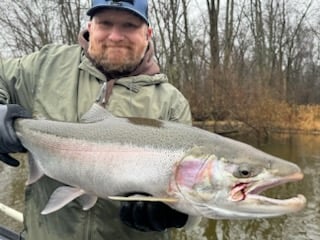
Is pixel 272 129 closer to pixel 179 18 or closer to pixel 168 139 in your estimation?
pixel 179 18

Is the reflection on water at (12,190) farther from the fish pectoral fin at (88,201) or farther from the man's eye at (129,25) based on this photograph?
the man's eye at (129,25)

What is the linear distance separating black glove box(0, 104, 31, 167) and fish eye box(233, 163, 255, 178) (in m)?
1.36

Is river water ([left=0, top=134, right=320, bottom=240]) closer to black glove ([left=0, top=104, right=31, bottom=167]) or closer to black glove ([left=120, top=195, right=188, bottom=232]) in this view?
black glove ([left=0, top=104, right=31, bottom=167])

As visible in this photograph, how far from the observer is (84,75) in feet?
9.25

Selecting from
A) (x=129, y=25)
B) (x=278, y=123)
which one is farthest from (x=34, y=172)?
(x=278, y=123)

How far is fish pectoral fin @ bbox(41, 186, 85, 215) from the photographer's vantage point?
94.5 inches

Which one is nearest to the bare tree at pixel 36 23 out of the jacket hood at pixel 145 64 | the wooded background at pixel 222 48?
the wooded background at pixel 222 48

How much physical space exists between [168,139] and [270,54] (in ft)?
108

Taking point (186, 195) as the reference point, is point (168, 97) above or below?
above

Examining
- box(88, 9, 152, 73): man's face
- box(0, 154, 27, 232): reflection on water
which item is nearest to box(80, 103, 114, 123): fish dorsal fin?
box(88, 9, 152, 73): man's face

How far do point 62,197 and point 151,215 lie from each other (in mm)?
519

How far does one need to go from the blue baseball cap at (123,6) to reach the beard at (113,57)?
215 mm

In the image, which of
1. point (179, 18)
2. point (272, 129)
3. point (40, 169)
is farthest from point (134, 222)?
point (179, 18)

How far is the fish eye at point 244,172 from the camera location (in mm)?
1987
